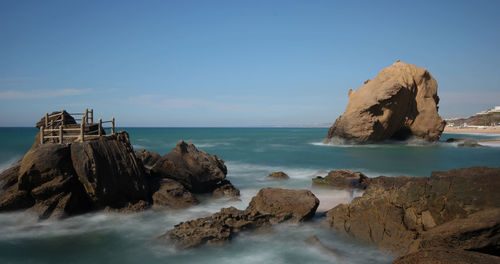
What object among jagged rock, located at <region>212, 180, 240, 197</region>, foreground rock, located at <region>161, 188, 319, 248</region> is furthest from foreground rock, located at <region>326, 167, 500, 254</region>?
jagged rock, located at <region>212, 180, 240, 197</region>

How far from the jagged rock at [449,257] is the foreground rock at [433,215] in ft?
1.81

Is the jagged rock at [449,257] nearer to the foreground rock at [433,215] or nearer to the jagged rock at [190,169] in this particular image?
the foreground rock at [433,215]

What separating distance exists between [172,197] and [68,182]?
12.4ft

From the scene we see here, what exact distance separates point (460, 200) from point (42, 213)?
41.7 feet

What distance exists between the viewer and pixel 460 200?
7.51m

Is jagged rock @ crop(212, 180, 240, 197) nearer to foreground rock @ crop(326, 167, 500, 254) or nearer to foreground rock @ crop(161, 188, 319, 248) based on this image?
foreground rock @ crop(161, 188, 319, 248)

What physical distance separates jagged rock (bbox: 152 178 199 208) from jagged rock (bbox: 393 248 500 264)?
8.88 meters

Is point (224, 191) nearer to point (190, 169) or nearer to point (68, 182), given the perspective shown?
point (190, 169)

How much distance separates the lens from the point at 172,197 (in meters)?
13.2

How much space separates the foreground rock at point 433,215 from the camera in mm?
6379

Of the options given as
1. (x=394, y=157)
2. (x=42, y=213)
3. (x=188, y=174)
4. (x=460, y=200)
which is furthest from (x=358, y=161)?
(x=42, y=213)

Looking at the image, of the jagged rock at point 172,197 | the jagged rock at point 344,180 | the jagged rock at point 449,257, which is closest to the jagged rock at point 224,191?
the jagged rock at point 172,197

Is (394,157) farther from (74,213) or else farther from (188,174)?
(74,213)

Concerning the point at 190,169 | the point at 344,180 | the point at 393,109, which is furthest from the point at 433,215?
the point at 393,109
